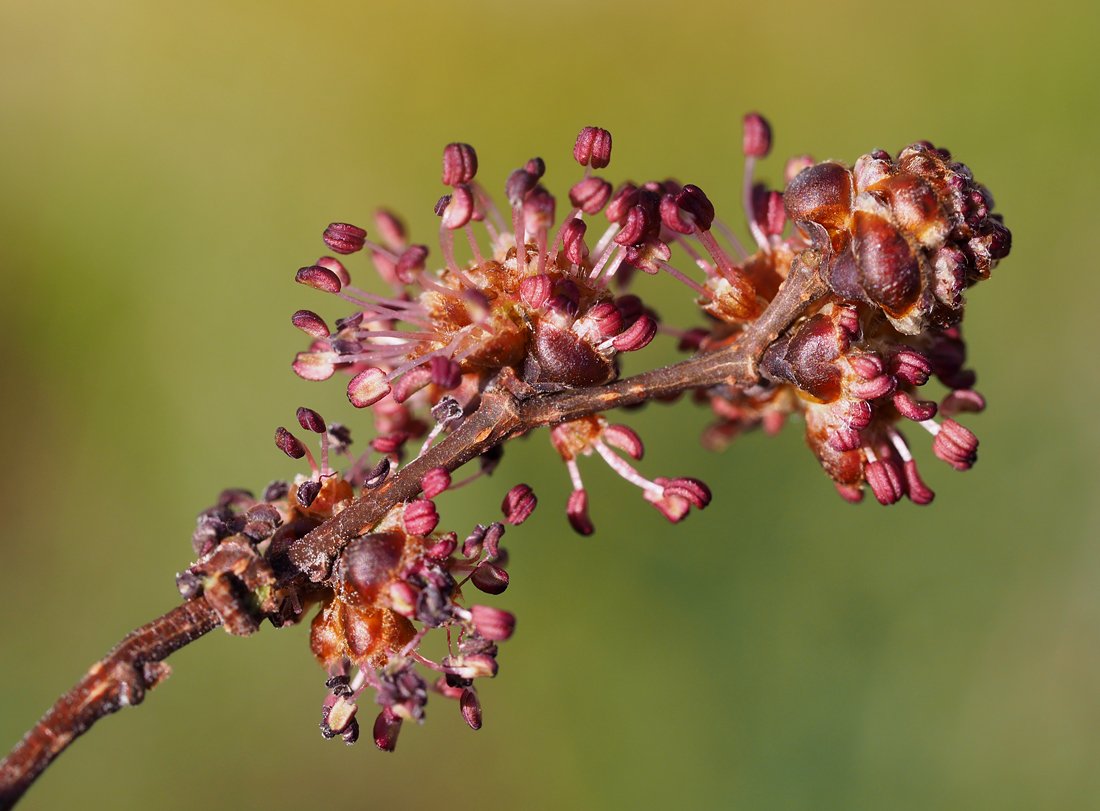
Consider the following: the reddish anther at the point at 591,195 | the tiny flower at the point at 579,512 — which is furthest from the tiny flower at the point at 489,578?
the reddish anther at the point at 591,195

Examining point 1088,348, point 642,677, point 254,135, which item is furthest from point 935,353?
point 254,135

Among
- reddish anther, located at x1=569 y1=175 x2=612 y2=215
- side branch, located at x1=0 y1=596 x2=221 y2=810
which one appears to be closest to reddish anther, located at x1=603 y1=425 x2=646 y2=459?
reddish anther, located at x1=569 y1=175 x2=612 y2=215

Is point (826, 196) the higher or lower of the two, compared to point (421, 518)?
higher

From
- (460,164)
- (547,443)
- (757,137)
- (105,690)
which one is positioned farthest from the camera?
(547,443)

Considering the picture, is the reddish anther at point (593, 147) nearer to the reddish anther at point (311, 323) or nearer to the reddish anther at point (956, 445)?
the reddish anther at point (311, 323)

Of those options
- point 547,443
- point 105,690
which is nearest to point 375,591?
point 105,690

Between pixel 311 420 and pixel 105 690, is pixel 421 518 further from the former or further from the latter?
pixel 105 690
